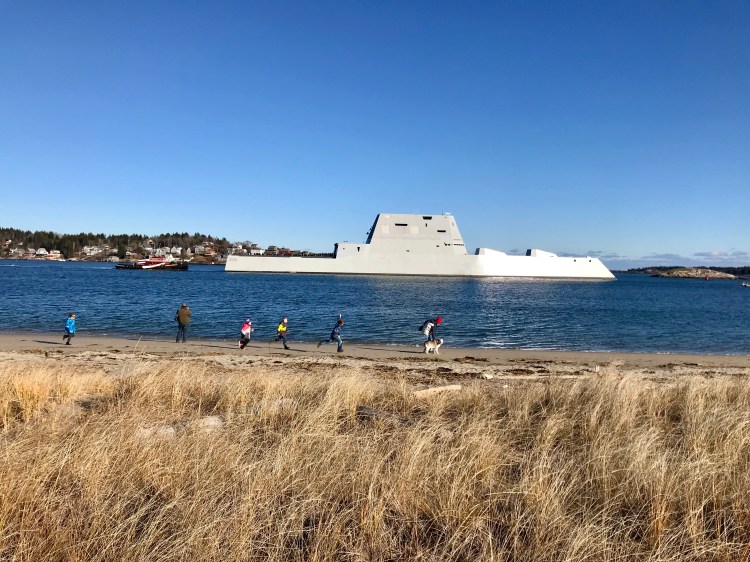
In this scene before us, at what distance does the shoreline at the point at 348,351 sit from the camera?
542 inches

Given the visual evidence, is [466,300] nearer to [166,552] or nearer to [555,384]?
[555,384]

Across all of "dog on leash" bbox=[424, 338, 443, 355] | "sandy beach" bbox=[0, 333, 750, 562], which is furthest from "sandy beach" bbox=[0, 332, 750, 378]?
"sandy beach" bbox=[0, 333, 750, 562]

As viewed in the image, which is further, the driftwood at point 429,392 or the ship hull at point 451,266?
the ship hull at point 451,266

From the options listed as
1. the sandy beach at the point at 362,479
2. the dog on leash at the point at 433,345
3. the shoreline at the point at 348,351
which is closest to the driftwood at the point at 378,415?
the sandy beach at the point at 362,479

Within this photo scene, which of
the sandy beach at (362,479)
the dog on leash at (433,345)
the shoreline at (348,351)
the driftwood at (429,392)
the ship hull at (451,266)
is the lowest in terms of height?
the shoreline at (348,351)

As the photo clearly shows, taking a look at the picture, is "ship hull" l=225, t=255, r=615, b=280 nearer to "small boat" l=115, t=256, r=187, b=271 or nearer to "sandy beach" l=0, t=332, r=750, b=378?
"small boat" l=115, t=256, r=187, b=271

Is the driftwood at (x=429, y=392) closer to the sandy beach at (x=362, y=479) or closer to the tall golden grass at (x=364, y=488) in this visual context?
the sandy beach at (x=362, y=479)

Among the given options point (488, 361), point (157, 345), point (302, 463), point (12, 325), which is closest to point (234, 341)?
point (157, 345)

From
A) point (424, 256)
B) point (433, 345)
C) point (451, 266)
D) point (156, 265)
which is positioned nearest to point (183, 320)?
point (433, 345)

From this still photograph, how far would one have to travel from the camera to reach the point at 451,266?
65.3 meters

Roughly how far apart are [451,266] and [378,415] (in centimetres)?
6169

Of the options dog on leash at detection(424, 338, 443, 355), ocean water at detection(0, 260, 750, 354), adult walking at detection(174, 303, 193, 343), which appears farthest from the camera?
ocean water at detection(0, 260, 750, 354)

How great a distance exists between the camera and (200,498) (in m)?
2.58

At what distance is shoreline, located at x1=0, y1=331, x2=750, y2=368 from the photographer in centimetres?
1377
